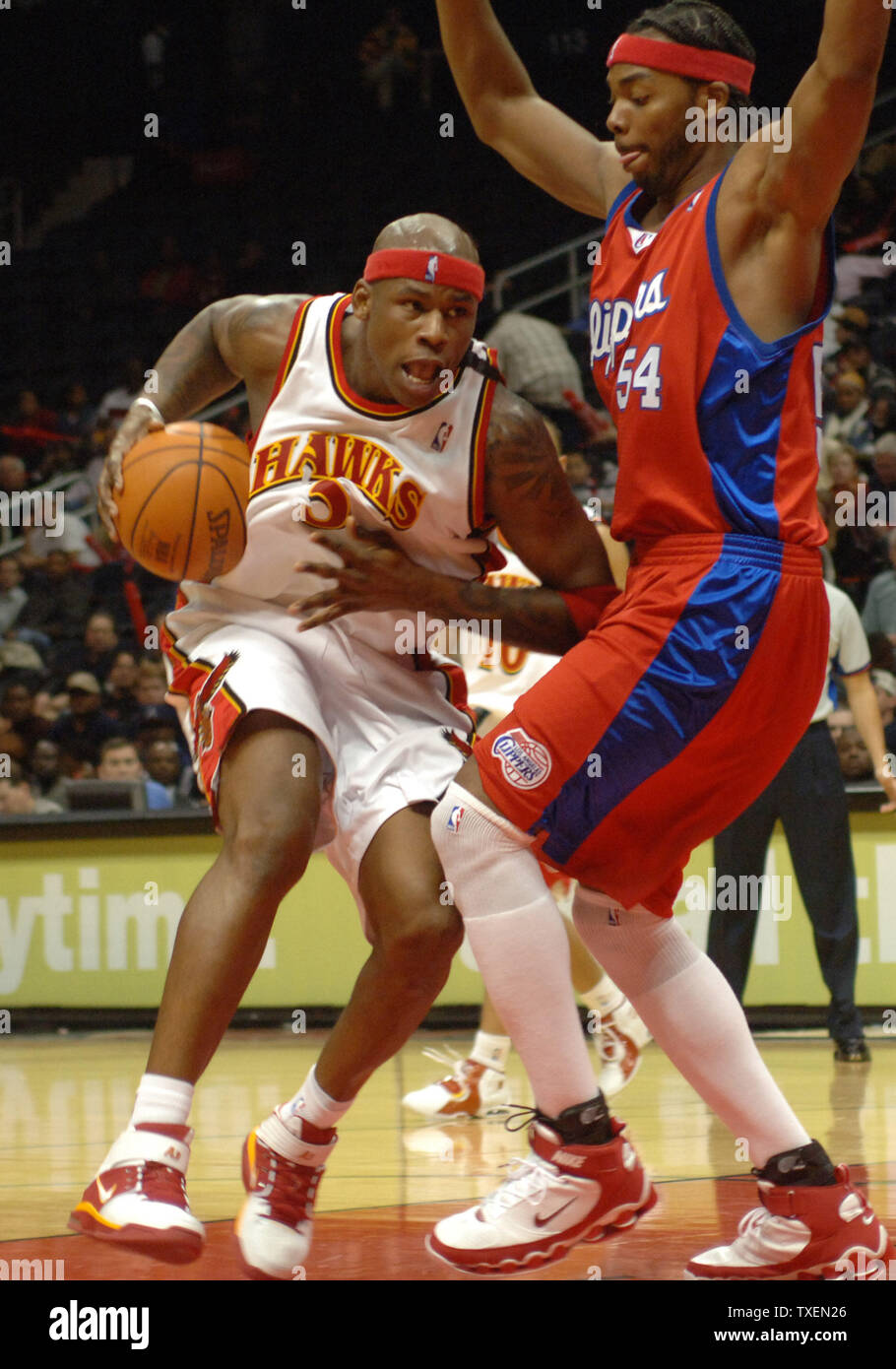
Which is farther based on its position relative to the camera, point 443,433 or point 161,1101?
point 443,433

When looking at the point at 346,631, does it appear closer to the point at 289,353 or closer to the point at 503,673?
the point at 289,353

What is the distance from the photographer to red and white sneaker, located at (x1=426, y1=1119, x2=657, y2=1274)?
3000 mm

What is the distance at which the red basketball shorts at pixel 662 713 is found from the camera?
2.94 metres

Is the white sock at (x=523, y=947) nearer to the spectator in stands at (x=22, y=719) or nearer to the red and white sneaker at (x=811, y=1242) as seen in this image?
the red and white sneaker at (x=811, y=1242)

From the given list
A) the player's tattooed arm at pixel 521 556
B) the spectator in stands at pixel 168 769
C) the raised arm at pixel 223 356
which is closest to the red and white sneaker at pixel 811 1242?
the player's tattooed arm at pixel 521 556

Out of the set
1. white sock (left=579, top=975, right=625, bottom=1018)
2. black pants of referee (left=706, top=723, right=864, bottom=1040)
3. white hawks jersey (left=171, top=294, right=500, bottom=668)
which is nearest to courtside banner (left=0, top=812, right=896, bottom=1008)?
black pants of referee (left=706, top=723, right=864, bottom=1040)

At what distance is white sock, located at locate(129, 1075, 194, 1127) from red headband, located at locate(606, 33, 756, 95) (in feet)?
6.68

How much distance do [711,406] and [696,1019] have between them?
1110mm

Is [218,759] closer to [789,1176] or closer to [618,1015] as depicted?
[789,1176]

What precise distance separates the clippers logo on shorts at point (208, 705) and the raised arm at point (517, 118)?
1247 mm

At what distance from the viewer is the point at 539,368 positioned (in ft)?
39.5

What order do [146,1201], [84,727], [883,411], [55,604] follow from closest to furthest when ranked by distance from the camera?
1. [146,1201]
2. [84,727]
3. [883,411]
4. [55,604]

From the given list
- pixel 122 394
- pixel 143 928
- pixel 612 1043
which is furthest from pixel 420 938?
pixel 122 394

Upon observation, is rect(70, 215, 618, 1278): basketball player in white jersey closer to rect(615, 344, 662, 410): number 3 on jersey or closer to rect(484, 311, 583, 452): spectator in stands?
rect(615, 344, 662, 410): number 3 on jersey
